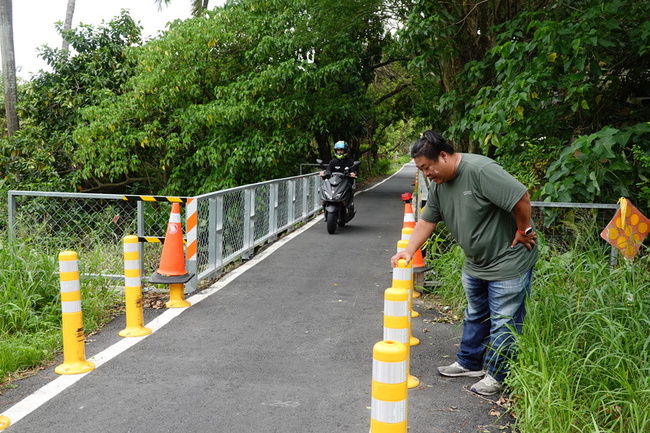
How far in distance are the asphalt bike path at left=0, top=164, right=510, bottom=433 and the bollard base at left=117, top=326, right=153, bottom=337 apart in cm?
7

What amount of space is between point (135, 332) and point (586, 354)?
3.88 m

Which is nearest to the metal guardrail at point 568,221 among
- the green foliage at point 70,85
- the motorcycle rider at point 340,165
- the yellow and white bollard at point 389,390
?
the yellow and white bollard at point 389,390

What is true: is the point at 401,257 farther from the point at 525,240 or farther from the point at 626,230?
the point at 626,230

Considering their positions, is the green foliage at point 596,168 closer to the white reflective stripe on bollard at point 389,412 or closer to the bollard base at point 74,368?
the white reflective stripe on bollard at point 389,412

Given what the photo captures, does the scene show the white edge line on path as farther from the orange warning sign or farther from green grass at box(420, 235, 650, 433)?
the orange warning sign

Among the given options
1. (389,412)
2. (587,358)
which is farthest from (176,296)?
(389,412)

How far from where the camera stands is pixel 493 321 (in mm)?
4469

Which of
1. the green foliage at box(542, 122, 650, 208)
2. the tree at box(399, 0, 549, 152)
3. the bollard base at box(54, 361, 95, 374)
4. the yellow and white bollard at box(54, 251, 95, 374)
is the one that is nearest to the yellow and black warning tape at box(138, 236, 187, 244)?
the yellow and white bollard at box(54, 251, 95, 374)

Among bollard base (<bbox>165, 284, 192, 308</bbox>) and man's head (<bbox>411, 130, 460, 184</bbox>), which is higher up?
man's head (<bbox>411, 130, 460, 184</bbox>)

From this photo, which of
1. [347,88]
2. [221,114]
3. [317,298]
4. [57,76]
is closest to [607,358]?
[317,298]

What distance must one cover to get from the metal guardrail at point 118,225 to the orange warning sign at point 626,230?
4.47m

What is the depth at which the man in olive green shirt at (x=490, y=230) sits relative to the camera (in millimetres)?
4133

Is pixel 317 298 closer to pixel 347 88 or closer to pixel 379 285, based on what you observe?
pixel 379 285

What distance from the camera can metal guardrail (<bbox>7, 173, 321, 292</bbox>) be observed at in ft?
24.4
